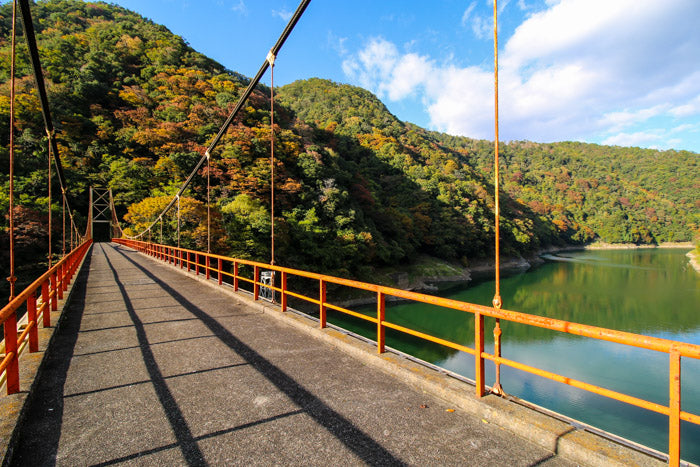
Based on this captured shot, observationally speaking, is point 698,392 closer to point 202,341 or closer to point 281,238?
point 202,341

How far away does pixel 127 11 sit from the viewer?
80938 millimetres

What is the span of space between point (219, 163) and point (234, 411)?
29049 millimetres

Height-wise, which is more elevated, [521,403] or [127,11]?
[127,11]

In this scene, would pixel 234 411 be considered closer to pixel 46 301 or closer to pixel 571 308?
pixel 46 301

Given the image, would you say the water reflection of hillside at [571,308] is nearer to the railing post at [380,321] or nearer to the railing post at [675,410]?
the railing post at [380,321]

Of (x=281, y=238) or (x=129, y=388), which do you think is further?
(x=281, y=238)

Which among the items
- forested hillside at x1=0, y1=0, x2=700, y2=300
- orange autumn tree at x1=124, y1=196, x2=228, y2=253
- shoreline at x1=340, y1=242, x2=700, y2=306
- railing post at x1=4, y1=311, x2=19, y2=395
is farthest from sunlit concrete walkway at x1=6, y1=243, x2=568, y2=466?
shoreline at x1=340, y1=242, x2=700, y2=306

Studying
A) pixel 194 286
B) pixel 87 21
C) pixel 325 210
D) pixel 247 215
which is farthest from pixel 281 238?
pixel 87 21

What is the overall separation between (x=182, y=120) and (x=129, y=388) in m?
40.2

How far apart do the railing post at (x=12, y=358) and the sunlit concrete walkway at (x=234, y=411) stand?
0.73 feet

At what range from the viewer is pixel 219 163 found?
29062mm

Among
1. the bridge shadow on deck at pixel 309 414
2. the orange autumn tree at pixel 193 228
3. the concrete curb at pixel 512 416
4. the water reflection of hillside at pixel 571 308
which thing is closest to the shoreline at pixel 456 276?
the water reflection of hillside at pixel 571 308

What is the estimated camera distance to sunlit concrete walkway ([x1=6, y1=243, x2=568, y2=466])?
7.21 ft

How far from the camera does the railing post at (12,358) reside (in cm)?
276
